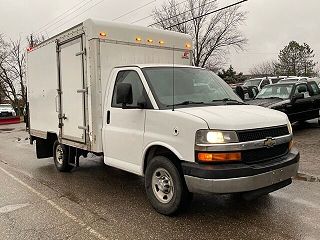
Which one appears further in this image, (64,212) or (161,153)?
(64,212)

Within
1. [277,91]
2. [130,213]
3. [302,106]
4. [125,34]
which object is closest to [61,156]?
[125,34]

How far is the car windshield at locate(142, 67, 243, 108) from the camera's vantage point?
5.17m

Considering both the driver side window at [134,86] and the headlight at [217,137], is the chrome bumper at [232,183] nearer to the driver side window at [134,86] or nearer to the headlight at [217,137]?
the headlight at [217,137]

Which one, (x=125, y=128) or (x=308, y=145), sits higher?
(x=125, y=128)

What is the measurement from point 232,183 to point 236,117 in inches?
31.9

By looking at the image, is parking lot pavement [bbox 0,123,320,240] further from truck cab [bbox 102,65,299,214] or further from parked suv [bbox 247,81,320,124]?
parked suv [bbox 247,81,320,124]

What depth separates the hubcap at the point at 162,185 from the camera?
192 inches

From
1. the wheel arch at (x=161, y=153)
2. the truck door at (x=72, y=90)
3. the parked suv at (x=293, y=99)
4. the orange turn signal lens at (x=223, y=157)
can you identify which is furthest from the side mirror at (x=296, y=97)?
the orange turn signal lens at (x=223, y=157)

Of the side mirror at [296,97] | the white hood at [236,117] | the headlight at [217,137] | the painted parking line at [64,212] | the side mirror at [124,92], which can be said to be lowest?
the painted parking line at [64,212]

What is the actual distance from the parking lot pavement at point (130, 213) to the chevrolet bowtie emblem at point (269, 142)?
1.00m

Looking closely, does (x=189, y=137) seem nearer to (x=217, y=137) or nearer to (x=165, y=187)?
(x=217, y=137)

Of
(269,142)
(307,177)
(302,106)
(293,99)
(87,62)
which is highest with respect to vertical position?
(87,62)

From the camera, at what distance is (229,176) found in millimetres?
4230

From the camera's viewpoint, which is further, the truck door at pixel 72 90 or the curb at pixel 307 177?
the curb at pixel 307 177
